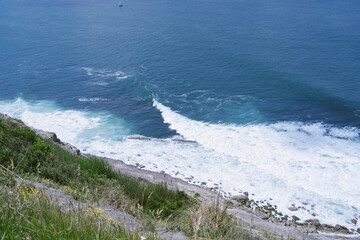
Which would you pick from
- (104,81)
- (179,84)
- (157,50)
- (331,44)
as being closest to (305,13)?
(331,44)

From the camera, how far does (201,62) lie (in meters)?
56.7

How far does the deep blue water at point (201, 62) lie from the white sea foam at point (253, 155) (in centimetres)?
240

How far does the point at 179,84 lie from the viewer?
49.8 m

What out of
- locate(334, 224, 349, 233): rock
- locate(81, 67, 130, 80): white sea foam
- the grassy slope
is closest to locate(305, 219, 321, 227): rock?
locate(334, 224, 349, 233): rock

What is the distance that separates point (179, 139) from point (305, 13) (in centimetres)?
6539

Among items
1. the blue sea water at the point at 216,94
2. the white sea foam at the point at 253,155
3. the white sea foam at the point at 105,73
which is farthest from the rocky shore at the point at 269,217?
the white sea foam at the point at 105,73

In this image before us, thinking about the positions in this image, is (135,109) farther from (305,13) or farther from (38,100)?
(305,13)

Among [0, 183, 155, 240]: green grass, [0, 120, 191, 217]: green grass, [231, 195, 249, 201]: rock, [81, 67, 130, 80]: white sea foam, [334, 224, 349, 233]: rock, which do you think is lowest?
[334, 224, 349, 233]: rock

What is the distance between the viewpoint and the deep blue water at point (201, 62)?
42.9 metres

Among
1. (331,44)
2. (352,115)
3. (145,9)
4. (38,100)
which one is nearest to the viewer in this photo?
(352,115)

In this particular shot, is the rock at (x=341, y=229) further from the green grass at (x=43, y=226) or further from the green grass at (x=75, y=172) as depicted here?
the green grass at (x=43, y=226)

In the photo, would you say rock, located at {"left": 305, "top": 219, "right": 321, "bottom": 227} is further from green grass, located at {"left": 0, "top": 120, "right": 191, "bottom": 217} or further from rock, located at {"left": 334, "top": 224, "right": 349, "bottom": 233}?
green grass, located at {"left": 0, "top": 120, "right": 191, "bottom": 217}

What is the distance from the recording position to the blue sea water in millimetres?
30984

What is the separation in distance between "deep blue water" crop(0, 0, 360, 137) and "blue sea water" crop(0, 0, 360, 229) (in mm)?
251
